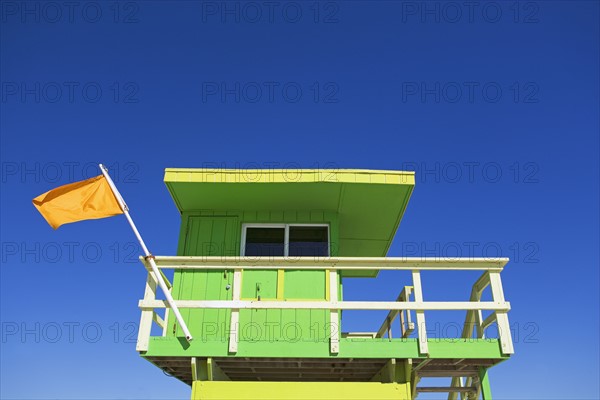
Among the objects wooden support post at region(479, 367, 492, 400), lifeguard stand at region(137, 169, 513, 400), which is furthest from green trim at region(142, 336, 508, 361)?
wooden support post at region(479, 367, 492, 400)

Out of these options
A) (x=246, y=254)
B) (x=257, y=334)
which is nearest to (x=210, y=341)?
(x=257, y=334)

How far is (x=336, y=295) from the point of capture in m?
7.43

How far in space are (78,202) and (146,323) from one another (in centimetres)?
237

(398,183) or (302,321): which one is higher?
(398,183)

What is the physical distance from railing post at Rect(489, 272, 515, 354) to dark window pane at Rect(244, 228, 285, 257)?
3.90 metres

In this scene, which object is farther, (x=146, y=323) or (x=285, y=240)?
(x=285, y=240)

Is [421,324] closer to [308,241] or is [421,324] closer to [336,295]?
[336,295]

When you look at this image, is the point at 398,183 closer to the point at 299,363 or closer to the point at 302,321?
the point at 302,321

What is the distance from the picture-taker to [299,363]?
306 inches

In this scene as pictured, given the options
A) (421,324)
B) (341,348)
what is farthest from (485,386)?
(341,348)

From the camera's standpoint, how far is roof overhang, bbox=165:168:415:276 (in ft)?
29.6

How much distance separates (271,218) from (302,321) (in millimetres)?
2202

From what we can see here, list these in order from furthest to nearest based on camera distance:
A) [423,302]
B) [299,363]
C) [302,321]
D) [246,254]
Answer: [246,254]
[302,321]
[299,363]
[423,302]

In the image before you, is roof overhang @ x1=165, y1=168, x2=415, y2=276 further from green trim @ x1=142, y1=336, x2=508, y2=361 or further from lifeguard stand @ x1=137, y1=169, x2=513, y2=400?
green trim @ x1=142, y1=336, x2=508, y2=361
